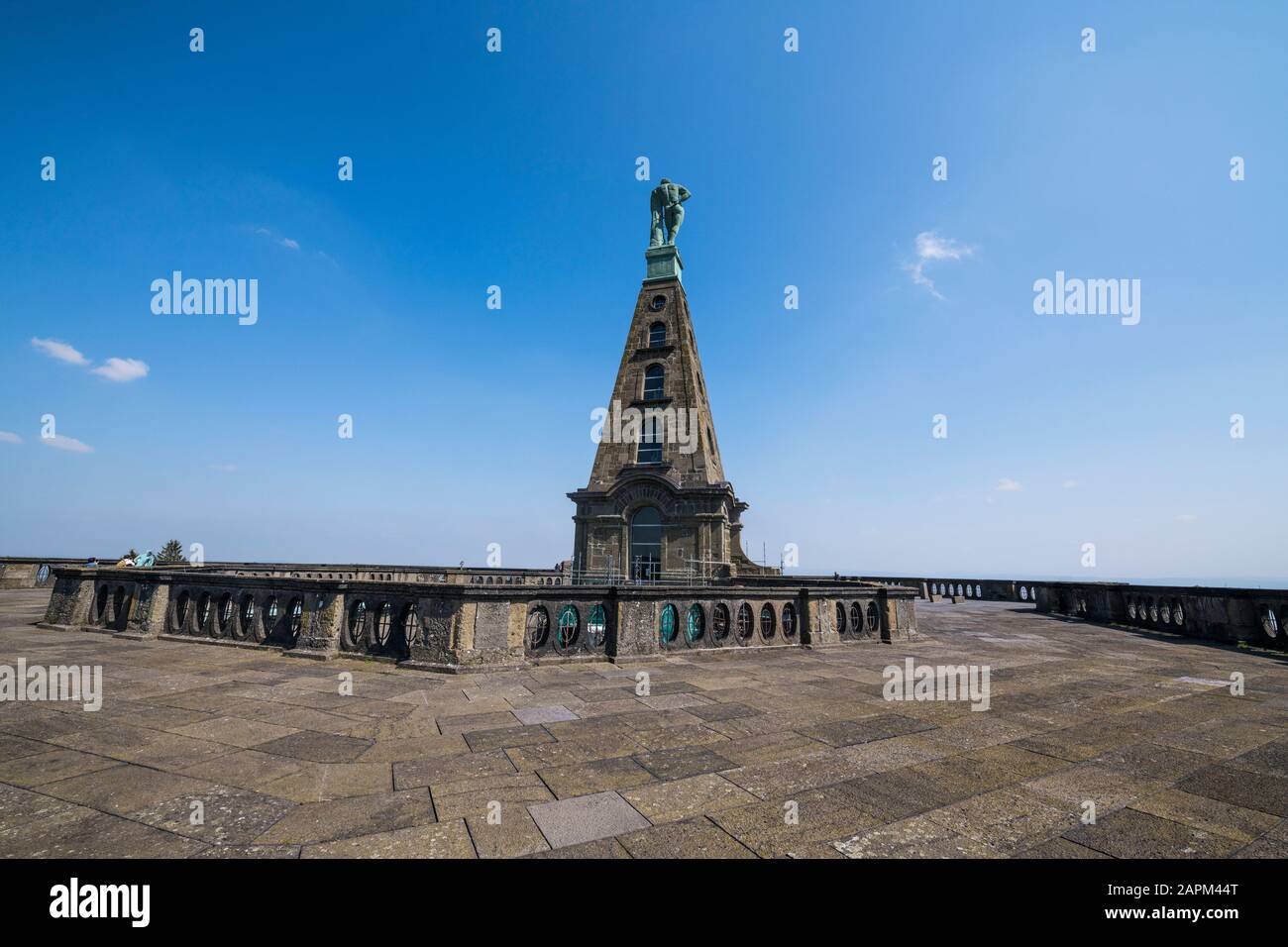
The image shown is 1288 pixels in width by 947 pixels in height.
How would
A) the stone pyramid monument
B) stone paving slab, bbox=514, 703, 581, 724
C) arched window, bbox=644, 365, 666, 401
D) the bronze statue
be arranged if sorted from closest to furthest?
stone paving slab, bbox=514, 703, 581, 724 < the stone pyramid monument < arched window, bbox=644, 365, 666, 401 < the bronze statue

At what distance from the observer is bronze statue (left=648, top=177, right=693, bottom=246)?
3011 cm

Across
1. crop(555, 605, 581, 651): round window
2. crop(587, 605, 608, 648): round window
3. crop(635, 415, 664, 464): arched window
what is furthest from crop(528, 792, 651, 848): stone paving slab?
crop(635, 415, 664, 464): arched window

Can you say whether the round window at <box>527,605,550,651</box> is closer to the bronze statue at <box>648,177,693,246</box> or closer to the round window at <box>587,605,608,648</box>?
the round window at <box>587,605,608,648</box>

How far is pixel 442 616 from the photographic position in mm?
7828

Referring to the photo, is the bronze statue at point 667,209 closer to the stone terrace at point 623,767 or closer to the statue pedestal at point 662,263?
the statue pedestal at point 662,263

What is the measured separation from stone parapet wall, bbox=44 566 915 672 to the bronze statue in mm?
25124

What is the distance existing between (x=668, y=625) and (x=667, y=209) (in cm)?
2749

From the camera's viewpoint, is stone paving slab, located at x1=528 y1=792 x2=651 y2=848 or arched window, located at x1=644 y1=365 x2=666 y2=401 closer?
stone paving slab, located at x1=528 y1=792 x2=651 y2=848

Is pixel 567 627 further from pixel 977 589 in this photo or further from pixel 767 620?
pixel 977 589

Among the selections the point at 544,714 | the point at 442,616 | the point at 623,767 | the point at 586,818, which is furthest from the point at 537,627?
the point at 586,818

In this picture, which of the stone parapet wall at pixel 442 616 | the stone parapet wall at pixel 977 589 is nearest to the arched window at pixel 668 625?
the stone parapet wall at pixel 442 616
